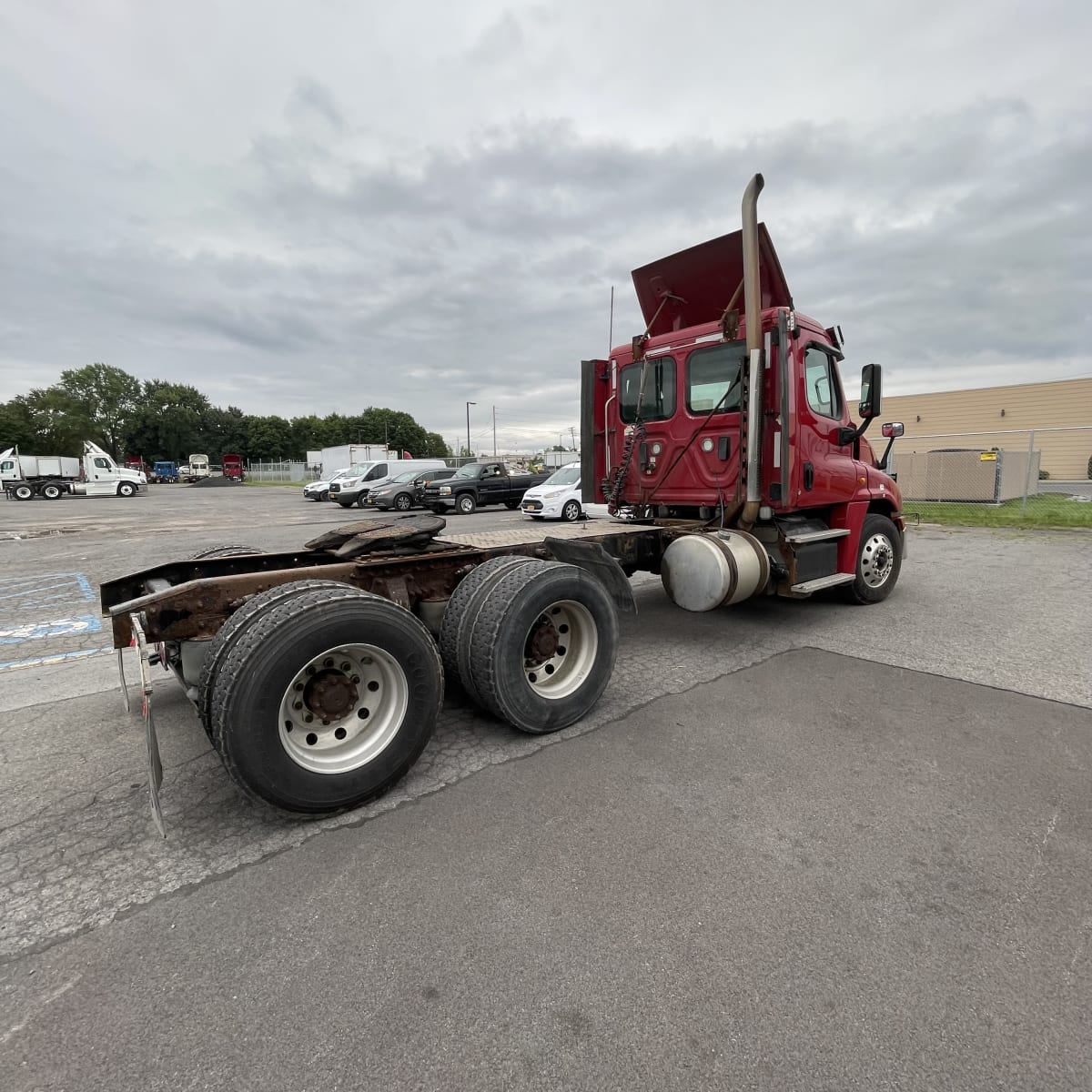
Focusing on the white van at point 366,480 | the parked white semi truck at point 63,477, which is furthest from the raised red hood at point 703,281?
the parked white semi truck at point 63,477

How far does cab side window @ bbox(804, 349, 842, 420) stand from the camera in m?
5.65

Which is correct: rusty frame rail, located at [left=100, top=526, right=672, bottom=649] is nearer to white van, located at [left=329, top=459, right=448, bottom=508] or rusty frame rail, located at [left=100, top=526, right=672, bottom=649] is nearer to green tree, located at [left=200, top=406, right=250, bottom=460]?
white van, located at [left=329, top=459, right=448, bottom=508]

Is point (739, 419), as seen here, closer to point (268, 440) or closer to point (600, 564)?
point (600, 564)

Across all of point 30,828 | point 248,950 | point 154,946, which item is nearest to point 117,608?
point 30,828

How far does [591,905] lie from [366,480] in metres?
26.0

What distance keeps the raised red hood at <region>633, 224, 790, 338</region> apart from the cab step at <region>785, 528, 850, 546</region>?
2.25 m

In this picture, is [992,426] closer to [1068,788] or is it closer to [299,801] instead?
[1068,788]

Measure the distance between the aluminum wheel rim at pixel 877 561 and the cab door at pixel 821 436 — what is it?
79 cm

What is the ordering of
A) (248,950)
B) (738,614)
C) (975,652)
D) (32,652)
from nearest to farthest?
(248,950) → (975,652) → (32,652) → (738,614)

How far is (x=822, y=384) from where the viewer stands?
5.87m

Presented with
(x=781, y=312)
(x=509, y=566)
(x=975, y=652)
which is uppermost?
(x=781, y=312)

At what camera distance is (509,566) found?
147 inches

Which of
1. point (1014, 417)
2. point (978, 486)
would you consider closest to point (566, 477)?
point (978, 486)

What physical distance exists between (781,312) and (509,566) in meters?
3.45
